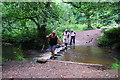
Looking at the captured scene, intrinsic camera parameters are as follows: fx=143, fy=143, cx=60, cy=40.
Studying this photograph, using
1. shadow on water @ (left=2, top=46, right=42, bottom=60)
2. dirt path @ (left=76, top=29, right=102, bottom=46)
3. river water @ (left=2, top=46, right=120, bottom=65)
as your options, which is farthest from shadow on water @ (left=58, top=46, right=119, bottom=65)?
dirt path @ (left=76, top=29, right=102, bottom=46)

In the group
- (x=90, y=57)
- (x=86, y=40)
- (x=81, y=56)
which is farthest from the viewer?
(x=86, y=40)

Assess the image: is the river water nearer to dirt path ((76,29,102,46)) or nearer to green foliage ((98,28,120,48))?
green foliage ((98,28,120,48))

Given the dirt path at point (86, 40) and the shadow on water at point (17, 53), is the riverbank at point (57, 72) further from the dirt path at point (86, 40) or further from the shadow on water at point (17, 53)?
the dirt path at point (86, 40)

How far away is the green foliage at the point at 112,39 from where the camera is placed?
1617 centimetres

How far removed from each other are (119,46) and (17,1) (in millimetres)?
11470

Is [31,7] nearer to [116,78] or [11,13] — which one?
[11,13]

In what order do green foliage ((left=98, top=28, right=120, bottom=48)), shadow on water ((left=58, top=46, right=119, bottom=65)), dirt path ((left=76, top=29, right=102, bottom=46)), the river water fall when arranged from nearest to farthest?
shadow on water ((left=58, top=46, right=119, bottom=65))
the river water
green foliage ((left=98, top=28, right=120, bottom=48))
dirt path ((left=76, top=29, right=102, bottom=46))

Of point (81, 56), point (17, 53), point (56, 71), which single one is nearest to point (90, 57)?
point (81, 56)

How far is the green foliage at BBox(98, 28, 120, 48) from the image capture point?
16.2 m

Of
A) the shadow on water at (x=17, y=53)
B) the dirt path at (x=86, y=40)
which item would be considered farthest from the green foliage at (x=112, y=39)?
the shadow on water at (x=17, y=53)

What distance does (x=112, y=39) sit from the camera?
55.6 feet

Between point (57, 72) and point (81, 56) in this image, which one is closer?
point (57, 72)

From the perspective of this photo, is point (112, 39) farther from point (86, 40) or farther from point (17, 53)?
point (17, 53)

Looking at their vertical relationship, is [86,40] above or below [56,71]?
above
